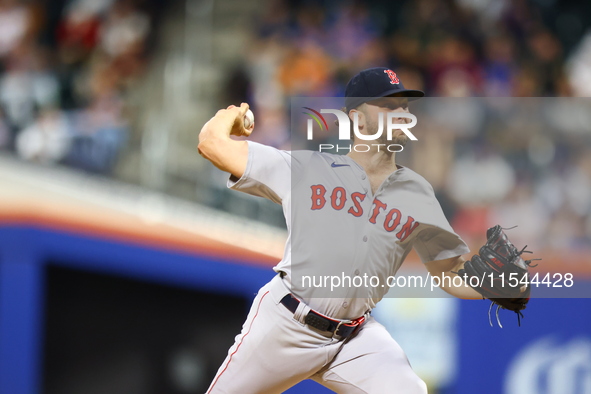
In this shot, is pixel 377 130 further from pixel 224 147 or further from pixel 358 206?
pixel 224 147

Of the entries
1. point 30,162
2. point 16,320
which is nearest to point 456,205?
point 16,320

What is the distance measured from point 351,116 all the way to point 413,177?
13.8 inches

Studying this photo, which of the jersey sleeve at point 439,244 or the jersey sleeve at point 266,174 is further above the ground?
the jersey sleeve at point 266,174

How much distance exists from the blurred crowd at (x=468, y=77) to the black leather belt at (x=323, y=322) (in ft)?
3.34

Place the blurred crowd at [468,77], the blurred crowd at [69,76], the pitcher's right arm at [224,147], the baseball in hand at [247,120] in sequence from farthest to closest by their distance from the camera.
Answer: the blurred crowd at [69,76] → the blurred crowd at [468,77] → the baseball in hand at [247,120] → the pitcher's right arm at [224,147]

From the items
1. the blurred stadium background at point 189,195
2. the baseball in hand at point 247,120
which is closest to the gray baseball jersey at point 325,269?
the baseball in hand at point 247,120

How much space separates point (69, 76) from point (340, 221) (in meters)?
4.03

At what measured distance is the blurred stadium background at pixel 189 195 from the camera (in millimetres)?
4109

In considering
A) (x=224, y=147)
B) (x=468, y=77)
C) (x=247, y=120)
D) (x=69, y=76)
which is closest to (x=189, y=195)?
(x=69, y=76)

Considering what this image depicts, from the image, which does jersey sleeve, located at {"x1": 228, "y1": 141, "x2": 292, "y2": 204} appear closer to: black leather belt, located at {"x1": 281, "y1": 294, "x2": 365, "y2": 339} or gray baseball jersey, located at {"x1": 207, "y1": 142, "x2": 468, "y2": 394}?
gray baseball jersey, located at {"x1": 207, "y1": 142, "x2": 468, "y2": 394}

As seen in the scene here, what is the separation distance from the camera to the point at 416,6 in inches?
276

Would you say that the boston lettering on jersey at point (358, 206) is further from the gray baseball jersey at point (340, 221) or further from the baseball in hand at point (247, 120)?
the baseball in hand at point (247, 120)

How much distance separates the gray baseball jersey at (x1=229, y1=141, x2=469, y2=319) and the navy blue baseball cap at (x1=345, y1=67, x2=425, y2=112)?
0.25 meters

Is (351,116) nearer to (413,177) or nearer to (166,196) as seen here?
(413,177)
